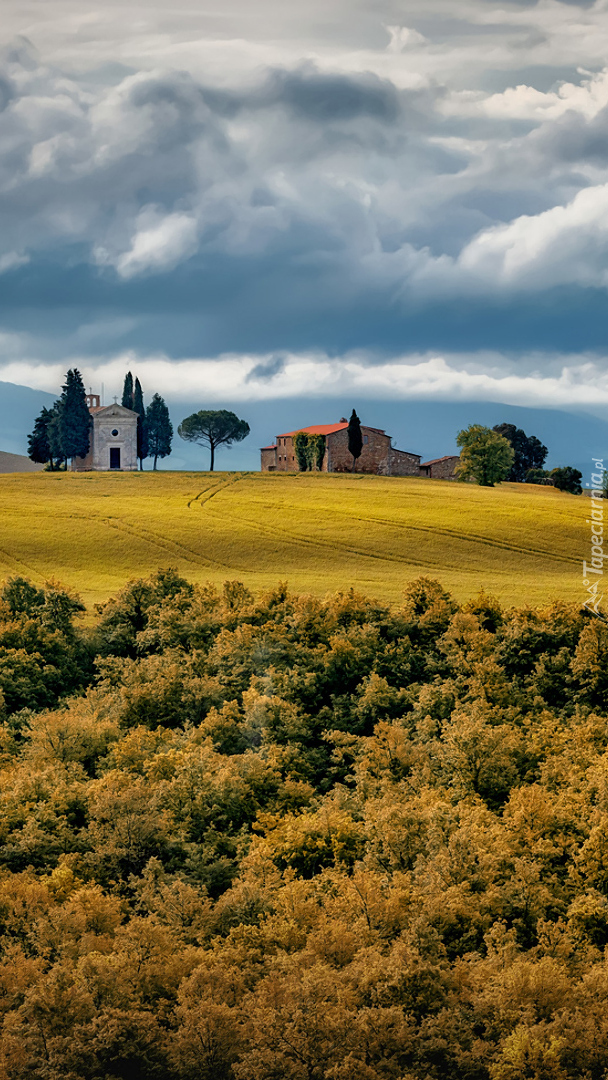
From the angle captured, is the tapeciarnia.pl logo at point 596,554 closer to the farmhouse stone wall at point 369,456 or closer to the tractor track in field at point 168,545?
the tractor track in field at point 168,545

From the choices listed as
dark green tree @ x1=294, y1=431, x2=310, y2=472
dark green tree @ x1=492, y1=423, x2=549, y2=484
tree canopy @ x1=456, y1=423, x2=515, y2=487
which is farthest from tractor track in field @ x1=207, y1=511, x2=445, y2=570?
dark green tree @ x1=492, y1=423, x2=549, y2=484

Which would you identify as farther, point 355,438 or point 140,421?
point 140,421

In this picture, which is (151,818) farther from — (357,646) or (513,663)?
(513,663)

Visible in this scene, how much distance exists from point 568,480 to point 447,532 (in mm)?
55855

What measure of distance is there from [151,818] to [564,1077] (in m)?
16.8

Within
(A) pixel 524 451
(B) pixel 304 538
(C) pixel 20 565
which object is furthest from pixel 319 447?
(C) pixel 20 565

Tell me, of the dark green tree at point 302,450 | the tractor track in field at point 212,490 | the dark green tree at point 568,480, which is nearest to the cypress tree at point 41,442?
the dark green tree at point 302,450

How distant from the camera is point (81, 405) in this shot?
12294cm

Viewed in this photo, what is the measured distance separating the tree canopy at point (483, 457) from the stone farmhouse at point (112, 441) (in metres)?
40.6

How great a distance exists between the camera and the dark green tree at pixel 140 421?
440 ft

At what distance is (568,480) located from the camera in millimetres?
127750

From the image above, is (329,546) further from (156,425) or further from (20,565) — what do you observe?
(156,425)

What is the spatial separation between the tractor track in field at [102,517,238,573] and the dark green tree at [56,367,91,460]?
146 ft

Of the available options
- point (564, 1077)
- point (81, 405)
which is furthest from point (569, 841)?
point (81, 405)
